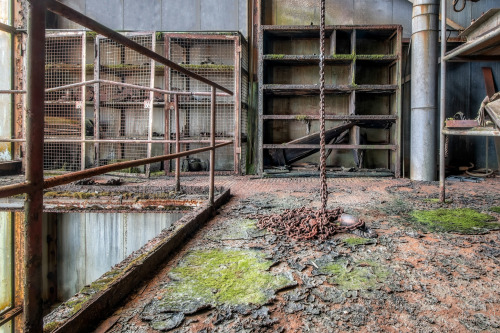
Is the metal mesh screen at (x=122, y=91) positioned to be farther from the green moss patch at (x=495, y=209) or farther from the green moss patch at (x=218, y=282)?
the green moss patch at (x=495, y=209)

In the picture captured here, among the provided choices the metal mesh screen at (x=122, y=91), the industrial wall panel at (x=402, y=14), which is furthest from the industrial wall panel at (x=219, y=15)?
the industrial wall panel at (x=402, y=14)

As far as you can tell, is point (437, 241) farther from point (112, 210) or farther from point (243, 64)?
point (243, 64)

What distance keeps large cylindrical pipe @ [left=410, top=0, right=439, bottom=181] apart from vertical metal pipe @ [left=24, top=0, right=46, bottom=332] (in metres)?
5.49

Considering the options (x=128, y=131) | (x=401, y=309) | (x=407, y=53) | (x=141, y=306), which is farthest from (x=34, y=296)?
(x=407, y=53)

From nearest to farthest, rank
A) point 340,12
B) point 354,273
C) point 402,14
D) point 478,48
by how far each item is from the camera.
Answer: point 354,273, point 478,48, point 402,14, point 340,12

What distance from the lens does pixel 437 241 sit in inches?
86.0

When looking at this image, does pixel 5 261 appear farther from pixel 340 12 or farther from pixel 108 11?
pixel 340 12

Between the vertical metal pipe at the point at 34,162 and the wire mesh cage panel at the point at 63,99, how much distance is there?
5.59 metres

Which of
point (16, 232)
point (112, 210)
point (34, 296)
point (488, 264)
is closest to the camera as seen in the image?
point (34, 296)

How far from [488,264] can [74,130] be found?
6235 mm

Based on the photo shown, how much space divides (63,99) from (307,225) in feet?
19.0

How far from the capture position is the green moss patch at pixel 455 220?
8.07 feet

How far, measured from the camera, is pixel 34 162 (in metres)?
0.90

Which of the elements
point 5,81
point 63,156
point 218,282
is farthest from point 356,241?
point 5,81
